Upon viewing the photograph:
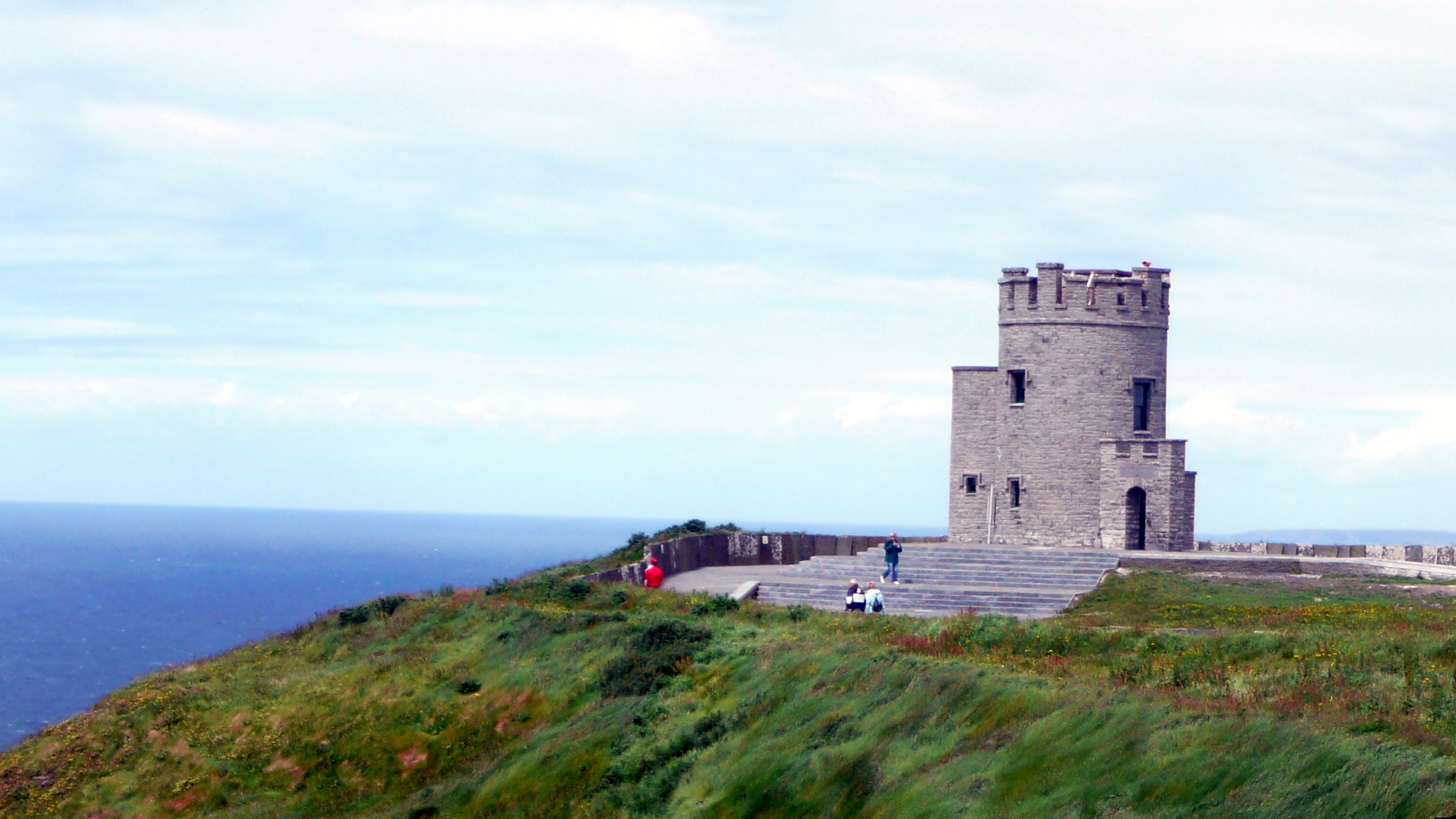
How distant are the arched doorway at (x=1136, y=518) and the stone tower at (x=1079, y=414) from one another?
0.03 metres

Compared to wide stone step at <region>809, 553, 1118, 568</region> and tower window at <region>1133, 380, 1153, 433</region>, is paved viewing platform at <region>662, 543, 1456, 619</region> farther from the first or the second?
tower window at <region>1133, 380, 1153, 433</region>

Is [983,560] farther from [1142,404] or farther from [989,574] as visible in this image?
[1142,404]

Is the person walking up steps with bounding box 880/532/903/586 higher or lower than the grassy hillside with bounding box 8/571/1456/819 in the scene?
higher

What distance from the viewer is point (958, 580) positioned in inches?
1369

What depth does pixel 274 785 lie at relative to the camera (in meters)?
22.9

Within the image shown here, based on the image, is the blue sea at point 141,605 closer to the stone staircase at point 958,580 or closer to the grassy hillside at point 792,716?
the grassy hillside at point 792,716

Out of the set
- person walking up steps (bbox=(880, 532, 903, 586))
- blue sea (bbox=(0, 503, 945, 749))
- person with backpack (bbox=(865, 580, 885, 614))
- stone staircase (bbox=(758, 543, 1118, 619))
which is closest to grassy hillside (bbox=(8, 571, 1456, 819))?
person with backpack (bbox=(865, 580, 885, 614))

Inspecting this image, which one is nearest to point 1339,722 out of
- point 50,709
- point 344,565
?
point 50,709

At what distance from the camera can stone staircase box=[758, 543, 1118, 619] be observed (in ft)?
103

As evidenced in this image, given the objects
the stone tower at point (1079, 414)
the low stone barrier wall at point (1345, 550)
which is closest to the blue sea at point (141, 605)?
the stone tower at point (1079, 414)

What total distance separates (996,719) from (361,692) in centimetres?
1294

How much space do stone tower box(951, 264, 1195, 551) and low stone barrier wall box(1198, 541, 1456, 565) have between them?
168cm

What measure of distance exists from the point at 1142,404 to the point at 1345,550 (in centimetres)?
673

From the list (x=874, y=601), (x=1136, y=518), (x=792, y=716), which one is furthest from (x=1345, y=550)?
(x=792, y=716)
